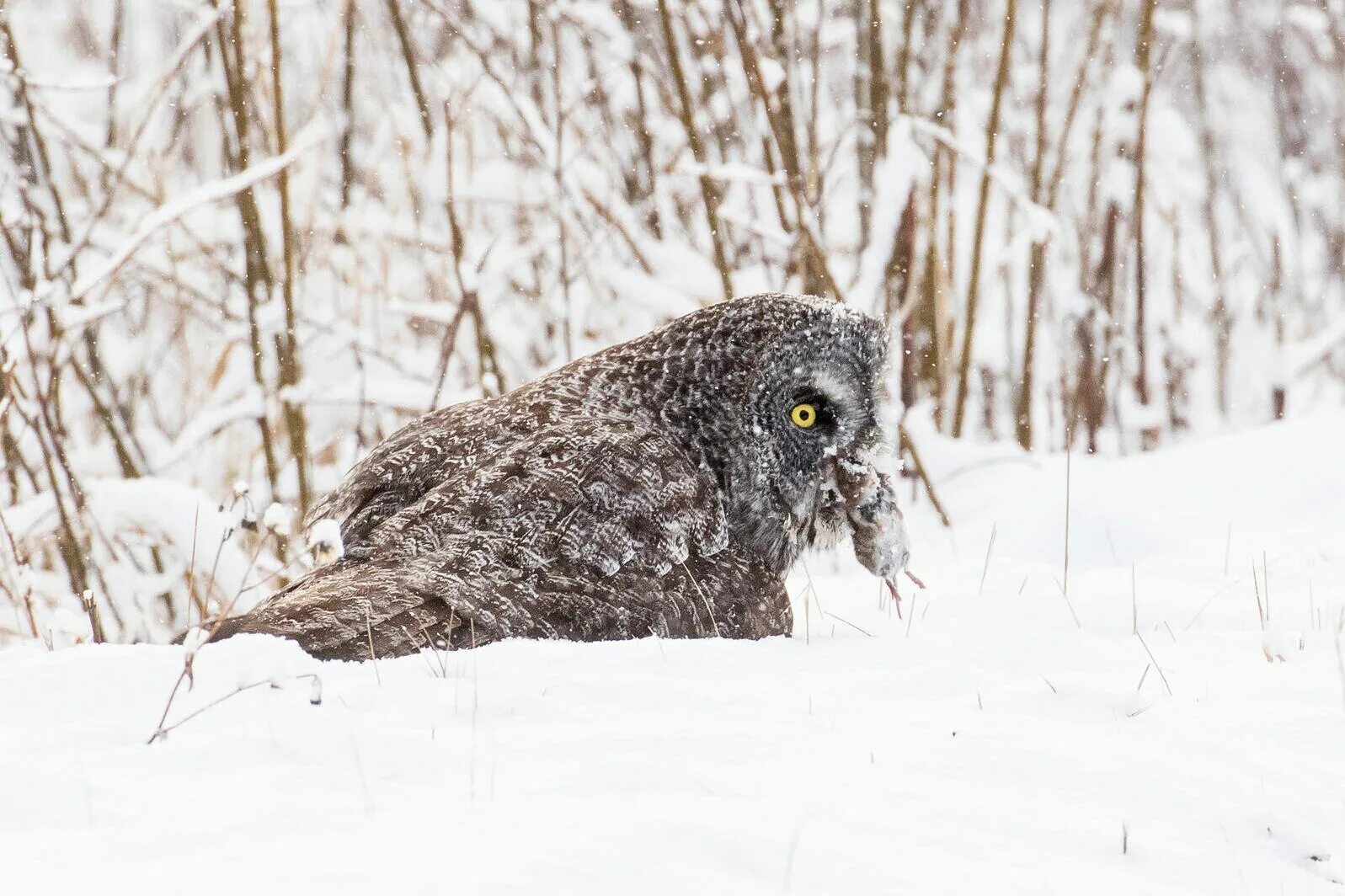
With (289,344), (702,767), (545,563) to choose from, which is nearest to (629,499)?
(545,563)

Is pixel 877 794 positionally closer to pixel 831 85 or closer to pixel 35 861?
pixel 35 861

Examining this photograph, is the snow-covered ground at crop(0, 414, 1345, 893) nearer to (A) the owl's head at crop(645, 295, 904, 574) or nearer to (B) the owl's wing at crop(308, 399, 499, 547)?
(A) the owl's head at crop(645, 295, 904, 574)

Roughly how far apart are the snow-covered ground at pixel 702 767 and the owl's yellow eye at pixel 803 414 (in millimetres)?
548

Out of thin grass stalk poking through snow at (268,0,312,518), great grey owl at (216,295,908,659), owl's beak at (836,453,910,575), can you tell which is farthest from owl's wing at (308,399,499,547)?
thin grass stalk poking through snow at (268,0,312,518)

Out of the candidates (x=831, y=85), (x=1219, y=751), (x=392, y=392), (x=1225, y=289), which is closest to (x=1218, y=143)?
(x=1225, y=289)

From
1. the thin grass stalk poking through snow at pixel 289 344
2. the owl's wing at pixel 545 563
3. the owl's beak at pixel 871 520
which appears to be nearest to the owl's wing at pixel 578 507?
the owl's wing at pixel 545 563

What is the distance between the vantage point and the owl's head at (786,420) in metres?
3.13

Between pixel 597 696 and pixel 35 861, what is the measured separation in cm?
93

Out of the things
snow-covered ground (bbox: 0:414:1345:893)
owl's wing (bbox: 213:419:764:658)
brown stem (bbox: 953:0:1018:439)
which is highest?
brown stem (bbox: 953:0:1018:439)

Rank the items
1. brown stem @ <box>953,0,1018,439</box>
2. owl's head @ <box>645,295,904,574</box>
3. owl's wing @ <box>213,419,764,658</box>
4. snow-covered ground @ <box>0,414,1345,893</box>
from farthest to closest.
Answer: brown stem @ <box>953,0,1018,439</box> < owl's head @ <box>645,295,904,574</box> < owl's wing @ <box>213,419,764,658</box> < snow-covered ground @ <box>0,414,1345,893</box>

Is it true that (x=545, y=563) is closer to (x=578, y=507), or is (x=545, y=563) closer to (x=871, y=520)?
(x=578, y=507)

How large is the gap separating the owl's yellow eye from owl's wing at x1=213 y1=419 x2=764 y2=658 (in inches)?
11.6

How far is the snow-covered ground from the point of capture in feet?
5.05

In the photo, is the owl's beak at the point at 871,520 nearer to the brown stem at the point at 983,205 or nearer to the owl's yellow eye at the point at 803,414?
the owl's yellow eye at the point at 803,414
